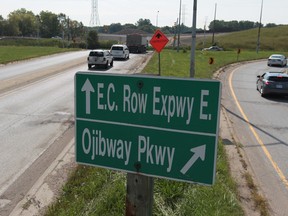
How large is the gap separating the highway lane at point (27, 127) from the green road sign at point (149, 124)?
3.87 metres

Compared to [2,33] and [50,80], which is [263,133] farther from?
[2,33]

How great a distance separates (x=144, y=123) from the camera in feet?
6.87

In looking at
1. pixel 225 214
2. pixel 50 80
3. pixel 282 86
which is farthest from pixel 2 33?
pixel 225 214

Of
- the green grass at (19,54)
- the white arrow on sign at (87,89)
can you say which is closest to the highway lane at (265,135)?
the white arrow on sign at (87,89)

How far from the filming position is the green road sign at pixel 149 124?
1971 mm

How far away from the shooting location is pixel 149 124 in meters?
2.09

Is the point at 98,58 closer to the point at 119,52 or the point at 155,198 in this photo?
the point at 119,52

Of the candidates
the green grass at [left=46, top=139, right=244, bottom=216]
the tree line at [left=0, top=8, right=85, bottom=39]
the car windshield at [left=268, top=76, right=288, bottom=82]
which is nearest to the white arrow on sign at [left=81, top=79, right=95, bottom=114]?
the green grass at [left=46, top=139, right=244, bottom=216]

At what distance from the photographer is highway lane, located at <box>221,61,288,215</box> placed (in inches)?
259

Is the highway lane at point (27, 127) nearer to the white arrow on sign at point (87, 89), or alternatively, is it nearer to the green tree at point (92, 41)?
the white arrow on sign at point (87, 89)

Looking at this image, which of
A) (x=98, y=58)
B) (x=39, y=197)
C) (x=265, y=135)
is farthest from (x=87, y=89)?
(x=98, y=58)

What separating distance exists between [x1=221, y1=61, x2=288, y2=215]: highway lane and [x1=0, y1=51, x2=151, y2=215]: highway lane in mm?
4687

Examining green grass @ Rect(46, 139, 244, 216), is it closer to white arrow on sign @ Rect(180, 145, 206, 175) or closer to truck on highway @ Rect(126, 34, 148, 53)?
white arrow on sign @ Rect(180, 145, 206, 175)

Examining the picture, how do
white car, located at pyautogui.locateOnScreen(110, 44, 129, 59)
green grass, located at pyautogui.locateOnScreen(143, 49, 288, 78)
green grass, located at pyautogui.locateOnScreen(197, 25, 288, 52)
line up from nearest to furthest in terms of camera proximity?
green grass, located at pyautogui.locateOnScreen(143, 49, 288, 78)
white car, located at pyautogui.locateOnScreen(110, 44, 129, 59)
green grass, located at pyautogui.locateOnScreen(197, 25, 288, 52)
